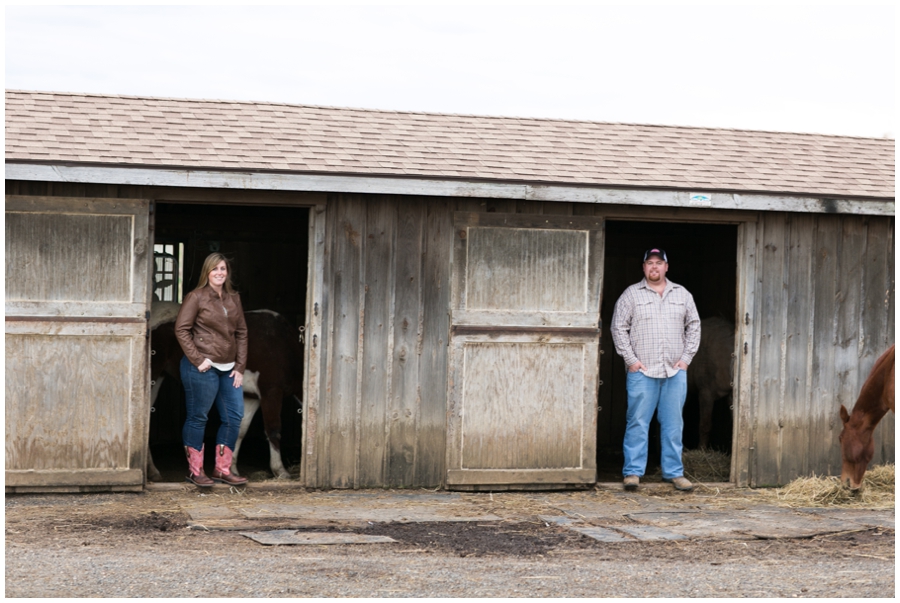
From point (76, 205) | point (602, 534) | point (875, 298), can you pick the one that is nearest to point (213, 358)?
point (76, 205)

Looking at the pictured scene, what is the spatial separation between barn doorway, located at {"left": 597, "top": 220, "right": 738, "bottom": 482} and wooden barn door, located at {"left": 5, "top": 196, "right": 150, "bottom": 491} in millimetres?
5010

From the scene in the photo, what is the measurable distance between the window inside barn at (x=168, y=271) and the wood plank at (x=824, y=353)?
5533mm

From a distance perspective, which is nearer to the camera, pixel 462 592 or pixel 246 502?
pixel 462 592

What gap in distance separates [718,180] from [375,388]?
291 cm

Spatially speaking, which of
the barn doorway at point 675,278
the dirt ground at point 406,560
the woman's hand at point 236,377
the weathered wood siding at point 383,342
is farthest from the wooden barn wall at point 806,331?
the woman's hand at point 236,377

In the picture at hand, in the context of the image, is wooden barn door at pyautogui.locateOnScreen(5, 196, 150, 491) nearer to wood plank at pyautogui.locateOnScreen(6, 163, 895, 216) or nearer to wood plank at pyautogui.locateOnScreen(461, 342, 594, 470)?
wood plank at pyautogui.locateOnScreen(6, 163, 895, 216)

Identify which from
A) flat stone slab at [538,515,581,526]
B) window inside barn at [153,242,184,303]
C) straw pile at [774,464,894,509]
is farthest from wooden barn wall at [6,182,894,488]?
window inside barn at [153,242,184,303]

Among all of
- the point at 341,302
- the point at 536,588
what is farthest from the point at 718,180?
the point at 536,588

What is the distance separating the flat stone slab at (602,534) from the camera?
6262 millimetres

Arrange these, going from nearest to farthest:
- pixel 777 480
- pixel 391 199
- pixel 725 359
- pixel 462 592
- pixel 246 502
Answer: pixel 462 592 → pixel 246 502 → pixel 391 199 → pixel 777 480 → pixel 725 359

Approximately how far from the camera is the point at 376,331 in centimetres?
779

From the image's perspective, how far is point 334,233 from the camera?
7.68m

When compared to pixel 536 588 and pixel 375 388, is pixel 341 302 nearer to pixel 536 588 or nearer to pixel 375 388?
pixel 375 388

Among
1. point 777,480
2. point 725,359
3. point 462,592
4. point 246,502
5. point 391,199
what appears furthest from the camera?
point 725,359
